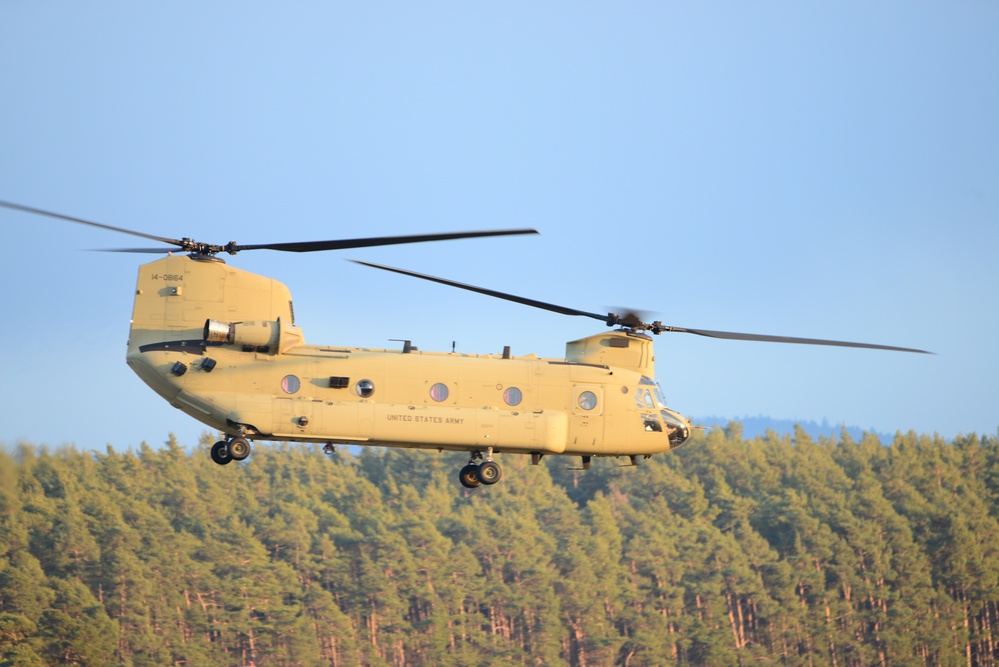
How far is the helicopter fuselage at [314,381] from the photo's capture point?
33469mm

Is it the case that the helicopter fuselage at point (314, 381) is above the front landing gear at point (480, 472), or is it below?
above

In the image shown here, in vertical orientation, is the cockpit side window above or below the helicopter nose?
above

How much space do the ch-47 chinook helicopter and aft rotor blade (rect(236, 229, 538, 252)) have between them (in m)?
0.06

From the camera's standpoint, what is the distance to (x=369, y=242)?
32.0 m

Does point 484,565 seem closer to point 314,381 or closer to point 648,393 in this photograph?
point 648,393

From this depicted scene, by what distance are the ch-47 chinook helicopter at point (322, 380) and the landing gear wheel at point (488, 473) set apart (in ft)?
0.15

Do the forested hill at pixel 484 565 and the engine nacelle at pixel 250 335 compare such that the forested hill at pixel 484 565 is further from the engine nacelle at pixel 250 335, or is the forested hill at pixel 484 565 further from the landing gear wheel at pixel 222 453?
the engine nacelle at pixel 250 335

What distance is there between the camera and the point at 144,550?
117 m

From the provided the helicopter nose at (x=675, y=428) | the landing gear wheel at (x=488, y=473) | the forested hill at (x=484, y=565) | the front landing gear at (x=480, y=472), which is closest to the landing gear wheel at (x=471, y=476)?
the front landing gear at (x=480, y=472)

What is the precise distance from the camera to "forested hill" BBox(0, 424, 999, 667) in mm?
112625

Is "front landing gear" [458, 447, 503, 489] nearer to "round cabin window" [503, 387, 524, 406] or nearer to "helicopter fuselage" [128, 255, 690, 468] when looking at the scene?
"helicopter fuselage" [128, 255, 690, 468]

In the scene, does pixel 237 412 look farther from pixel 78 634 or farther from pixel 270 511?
pixel 270 511

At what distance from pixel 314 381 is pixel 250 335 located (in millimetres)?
1951

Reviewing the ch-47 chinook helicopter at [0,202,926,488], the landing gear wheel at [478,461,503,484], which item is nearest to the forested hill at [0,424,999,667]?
the ch-47 chinook helicopter at [0,202,926,488]
